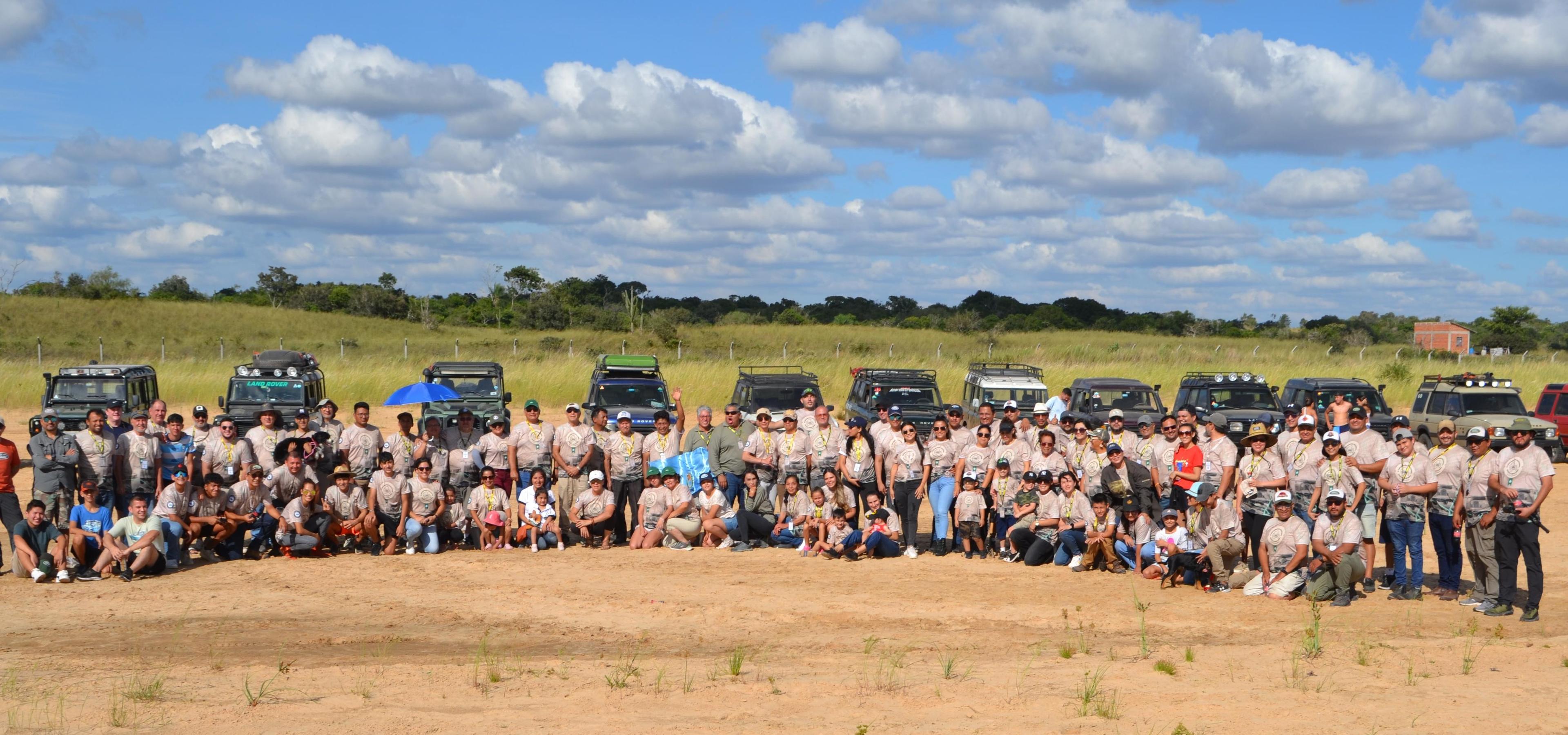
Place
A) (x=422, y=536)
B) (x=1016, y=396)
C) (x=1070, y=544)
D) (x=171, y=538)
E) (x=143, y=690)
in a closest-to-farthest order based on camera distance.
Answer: (x=143, y=690) → (x=171, y=538) → (x=1070, y=544) → (x=422, y=536) → (x=1016, y=396)

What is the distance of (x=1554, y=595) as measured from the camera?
1250 cm

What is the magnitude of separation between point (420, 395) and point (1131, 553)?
10199 millimetres

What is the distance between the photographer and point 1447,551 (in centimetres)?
1222

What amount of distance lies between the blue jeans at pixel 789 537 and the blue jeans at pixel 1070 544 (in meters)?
3.06

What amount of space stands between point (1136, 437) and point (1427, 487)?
3.79 m

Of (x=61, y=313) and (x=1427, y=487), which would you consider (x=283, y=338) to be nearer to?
(x=61, y=313)

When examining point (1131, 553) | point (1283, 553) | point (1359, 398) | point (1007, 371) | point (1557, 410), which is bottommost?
point (1131, 553)

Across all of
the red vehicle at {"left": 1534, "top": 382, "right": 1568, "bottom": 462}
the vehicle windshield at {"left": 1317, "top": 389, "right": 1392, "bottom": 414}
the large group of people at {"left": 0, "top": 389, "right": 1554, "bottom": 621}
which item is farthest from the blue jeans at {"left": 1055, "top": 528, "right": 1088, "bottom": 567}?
the red vehicle at {"left": 1534, "top": 382, "right": 1568, "bottom": 462}

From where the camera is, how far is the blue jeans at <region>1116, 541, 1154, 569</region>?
1344cm

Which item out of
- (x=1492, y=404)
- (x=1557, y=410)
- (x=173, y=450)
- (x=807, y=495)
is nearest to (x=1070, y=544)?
(x=807, y=495)

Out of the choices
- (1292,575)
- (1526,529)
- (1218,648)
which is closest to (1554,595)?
(1526,529)

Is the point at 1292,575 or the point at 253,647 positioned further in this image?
the point at 1292,575

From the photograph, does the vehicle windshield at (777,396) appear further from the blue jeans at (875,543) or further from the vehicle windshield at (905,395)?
the blue jeans at (875,543)

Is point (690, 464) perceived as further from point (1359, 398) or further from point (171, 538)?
point (1359, 398)
